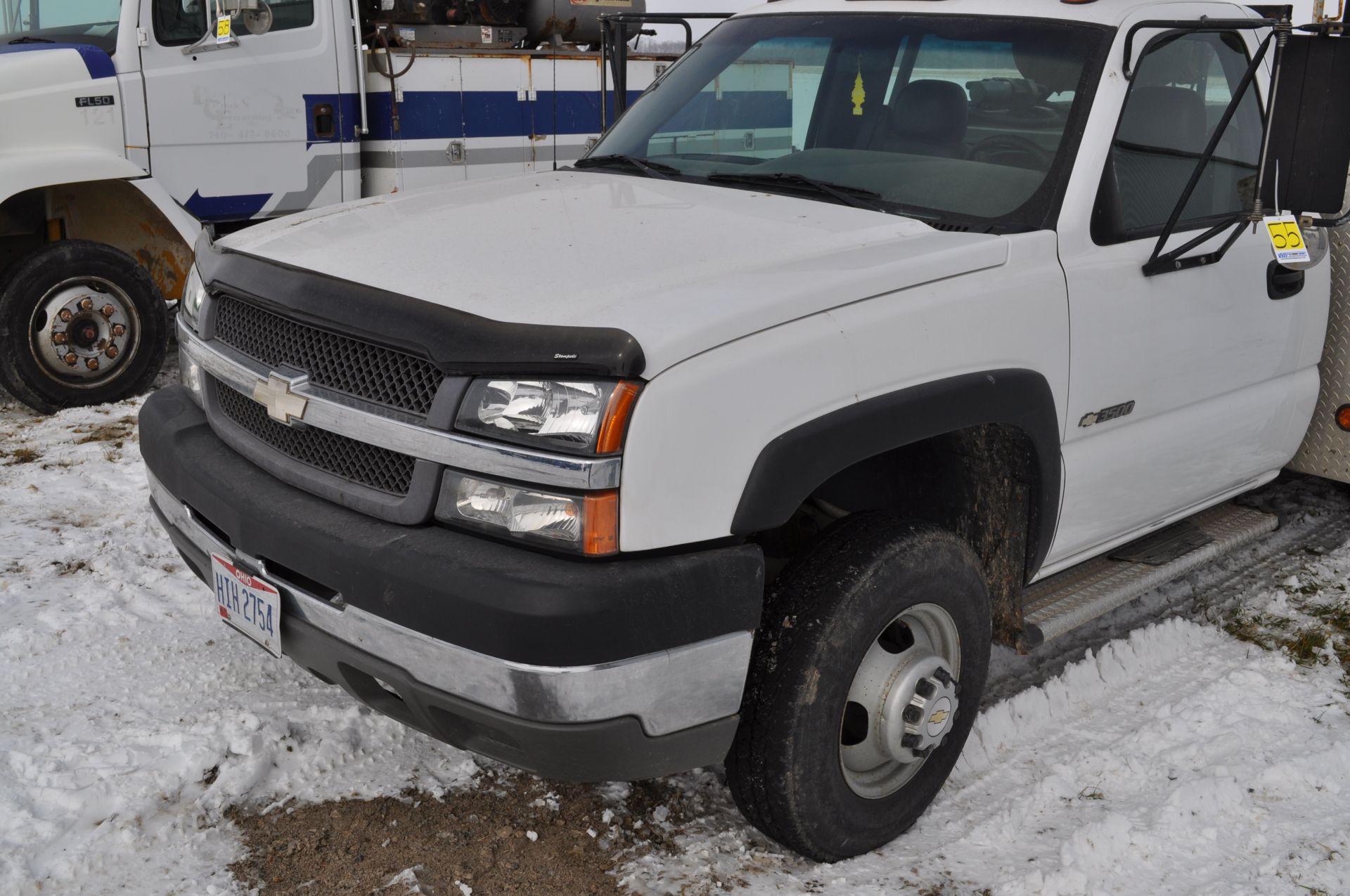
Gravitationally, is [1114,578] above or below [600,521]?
below

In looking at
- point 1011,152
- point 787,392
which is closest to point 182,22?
point 1011,152

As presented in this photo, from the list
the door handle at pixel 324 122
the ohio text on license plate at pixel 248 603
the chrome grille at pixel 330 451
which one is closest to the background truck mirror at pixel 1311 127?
the chrome grille at pixel 330 451

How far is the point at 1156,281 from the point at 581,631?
2.03m

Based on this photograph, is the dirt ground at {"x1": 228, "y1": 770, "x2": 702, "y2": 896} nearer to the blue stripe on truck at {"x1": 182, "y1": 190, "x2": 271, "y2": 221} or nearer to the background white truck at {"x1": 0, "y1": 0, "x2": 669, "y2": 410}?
the background white truck at {"x1": 0, "y1": 0, "x2": 669, "y2": 410}

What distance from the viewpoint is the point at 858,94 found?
3.80 meters

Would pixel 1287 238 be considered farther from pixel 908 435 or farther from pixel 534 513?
pixel 534 513

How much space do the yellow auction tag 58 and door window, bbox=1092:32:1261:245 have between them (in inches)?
10.8

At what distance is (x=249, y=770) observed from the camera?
3.16 meters

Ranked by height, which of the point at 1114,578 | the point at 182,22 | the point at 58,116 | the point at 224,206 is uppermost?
the point at 182,22

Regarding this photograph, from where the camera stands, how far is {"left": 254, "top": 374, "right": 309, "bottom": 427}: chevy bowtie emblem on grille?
275cm

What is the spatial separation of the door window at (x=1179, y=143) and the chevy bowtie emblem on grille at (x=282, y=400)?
2036 mm

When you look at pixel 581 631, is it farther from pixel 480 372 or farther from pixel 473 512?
pixel 480 372

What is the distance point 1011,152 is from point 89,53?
520 centimetres

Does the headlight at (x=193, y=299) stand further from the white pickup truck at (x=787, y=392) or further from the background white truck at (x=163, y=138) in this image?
the background white truck at (x=163, y=138)
